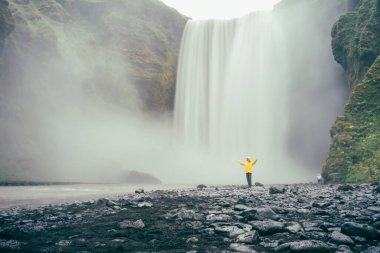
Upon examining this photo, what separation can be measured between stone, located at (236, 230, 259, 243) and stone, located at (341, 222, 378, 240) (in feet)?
3.73

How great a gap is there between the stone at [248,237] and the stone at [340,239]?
3.04 ft

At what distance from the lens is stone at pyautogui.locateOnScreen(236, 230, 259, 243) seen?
418cm

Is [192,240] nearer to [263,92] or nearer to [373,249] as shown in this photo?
[373,249]

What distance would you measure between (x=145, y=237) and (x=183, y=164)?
32794mm

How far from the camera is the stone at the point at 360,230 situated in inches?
160

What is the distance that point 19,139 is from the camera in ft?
105

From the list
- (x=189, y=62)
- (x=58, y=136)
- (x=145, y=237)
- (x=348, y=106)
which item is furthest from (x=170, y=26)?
(x=145, y=237)

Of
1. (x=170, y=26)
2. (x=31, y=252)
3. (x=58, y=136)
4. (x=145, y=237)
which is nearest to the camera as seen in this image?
(x=31, y=252)

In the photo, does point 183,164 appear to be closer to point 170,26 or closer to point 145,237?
point 170,26

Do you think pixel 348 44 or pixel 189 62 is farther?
pixel 189 62

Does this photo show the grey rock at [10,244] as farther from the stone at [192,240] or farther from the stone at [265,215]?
the stone at [265,215]

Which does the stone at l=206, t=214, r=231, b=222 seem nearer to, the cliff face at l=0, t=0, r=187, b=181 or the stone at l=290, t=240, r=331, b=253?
the stone at l=290, t=240, r=331, b=253

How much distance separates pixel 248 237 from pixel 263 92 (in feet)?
106

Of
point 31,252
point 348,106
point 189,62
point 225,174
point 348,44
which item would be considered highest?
point 189,62
